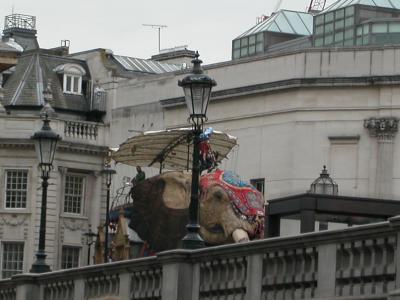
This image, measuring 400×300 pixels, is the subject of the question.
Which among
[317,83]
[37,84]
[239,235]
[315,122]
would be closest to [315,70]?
[317,83]

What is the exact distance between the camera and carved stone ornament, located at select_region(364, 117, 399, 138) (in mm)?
71312

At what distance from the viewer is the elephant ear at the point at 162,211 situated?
4028 centimetres

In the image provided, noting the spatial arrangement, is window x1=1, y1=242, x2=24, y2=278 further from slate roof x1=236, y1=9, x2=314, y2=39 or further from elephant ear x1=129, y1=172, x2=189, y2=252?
elephant ear x1=129, y1=172, x2=189, y2=252

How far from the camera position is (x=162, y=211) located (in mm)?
40625

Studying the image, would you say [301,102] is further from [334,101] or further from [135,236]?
[135,236]

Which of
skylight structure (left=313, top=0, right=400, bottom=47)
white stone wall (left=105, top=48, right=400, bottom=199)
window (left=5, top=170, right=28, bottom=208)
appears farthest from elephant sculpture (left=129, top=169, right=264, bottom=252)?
window (left=5, top=170, right=28, bottom=208)

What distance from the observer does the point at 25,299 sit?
107 ft

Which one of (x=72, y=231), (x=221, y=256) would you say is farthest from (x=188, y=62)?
(x=221, y=256)

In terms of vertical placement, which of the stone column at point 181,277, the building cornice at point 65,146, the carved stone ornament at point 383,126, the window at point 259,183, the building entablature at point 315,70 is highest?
the building entablature at point 315,70

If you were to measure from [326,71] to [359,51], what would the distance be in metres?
1.39

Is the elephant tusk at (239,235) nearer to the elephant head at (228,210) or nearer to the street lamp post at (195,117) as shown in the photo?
the elephant head at (228,210)

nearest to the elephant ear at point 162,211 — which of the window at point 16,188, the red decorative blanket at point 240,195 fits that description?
the red decorative blanket at point 240,195

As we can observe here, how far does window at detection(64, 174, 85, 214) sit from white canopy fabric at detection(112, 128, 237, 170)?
39.7 m

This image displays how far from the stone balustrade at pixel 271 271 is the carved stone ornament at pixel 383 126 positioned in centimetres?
4119
